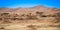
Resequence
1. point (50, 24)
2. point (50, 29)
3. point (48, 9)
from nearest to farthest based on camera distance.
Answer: point (50, 29) → point (50, 24) → point (48, 9)

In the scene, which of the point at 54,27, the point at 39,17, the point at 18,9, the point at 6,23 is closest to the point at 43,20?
the point at 39,17

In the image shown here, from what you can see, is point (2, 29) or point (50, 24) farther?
point (50, 24)

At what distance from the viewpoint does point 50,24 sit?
493 inches

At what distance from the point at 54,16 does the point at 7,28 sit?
5064 mm

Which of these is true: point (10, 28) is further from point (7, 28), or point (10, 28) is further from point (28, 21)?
point (28, 21)

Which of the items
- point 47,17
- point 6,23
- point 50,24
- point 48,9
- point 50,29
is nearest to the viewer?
point 50,29

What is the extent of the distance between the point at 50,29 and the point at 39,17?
3047 millimetres

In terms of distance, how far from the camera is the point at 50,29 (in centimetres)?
1143

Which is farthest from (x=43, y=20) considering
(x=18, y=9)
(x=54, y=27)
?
(x=18, y=9)

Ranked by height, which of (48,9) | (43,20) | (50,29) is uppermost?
(48,9)

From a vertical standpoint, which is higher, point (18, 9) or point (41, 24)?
point (18, 9)

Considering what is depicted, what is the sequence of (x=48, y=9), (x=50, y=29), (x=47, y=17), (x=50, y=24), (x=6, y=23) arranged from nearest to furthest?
(x=50, y=29) → (x=50, y=24) → (x=6, y=23) → (x=47, y=17) → (x=48, y=9)

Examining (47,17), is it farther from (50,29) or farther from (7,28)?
(7,28)

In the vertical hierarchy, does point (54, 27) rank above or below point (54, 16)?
below
